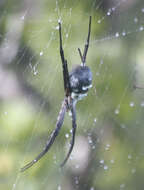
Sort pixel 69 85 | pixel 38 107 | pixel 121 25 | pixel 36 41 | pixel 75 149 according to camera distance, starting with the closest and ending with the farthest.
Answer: pixel 69 85
pixel 36 41
pixel 38 107
pixel 121 25
pixel 75 149

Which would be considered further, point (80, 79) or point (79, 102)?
point (79, 102)

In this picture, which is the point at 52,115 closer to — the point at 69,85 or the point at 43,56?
the point at 43,56

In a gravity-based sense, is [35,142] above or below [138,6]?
below

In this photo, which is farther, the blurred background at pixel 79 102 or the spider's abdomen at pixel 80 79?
the blurred background at pixel 79 102

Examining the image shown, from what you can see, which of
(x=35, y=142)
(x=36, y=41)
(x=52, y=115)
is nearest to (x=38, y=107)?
(x=52, y=115)

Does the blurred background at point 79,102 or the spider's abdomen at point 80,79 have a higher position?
the spider's abdomen at point 80,79

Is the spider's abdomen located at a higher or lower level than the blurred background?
higher

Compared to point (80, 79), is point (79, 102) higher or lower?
lower

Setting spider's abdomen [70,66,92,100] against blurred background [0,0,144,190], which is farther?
blurred background [0,0,144,190]
